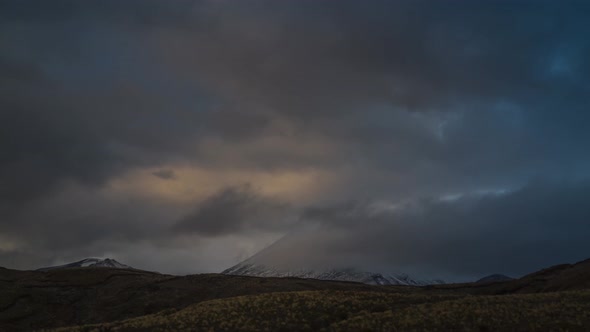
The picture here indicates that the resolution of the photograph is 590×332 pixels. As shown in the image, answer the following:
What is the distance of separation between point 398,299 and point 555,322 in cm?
1920

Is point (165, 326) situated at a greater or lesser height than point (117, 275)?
lesser

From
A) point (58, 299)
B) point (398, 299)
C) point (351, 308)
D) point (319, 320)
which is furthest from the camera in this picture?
point (58, 299)

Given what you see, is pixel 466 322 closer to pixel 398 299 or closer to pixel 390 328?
pixel 390 328

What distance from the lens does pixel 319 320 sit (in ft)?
165

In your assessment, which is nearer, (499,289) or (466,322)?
(466,322)

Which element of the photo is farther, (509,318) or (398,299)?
(398,299)

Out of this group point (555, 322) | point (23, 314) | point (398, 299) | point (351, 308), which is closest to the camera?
point (555, 322)

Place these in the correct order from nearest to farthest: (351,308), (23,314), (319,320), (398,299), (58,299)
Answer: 1. (319,320)
2. (351,308)
3. (398,299)
4. (23,314)
5. (58,299)

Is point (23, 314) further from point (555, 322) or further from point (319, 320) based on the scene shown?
point (555, 322)

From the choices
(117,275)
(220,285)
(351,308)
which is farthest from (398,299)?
(117,275)

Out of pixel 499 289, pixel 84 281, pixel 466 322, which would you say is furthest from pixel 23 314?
pixel 499 289

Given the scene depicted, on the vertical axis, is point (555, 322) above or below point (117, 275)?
below

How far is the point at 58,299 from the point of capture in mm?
91938

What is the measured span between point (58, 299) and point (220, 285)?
29601 mm
